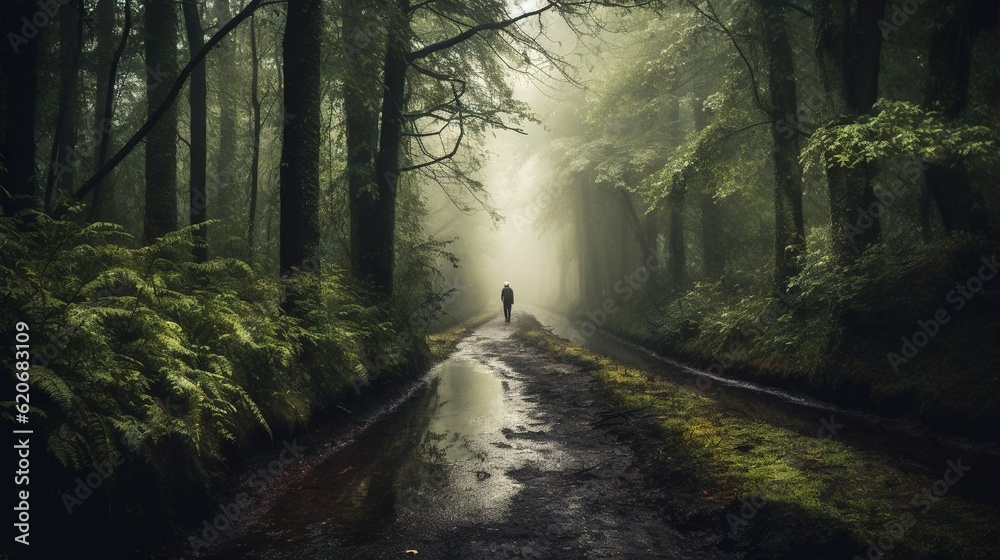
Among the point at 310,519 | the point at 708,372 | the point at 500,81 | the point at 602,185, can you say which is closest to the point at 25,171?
the point at 310,519

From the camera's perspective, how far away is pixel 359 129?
13219 mm

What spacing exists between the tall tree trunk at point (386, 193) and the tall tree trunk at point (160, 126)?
13.1 ft

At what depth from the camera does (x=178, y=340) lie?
4.50 m

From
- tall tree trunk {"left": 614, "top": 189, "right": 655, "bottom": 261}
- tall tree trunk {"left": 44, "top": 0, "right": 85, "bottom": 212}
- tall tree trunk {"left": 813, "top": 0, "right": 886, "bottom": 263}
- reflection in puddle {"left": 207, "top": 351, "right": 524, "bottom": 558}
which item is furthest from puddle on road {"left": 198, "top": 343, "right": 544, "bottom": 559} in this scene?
tall tree trunk {"left": 614, "top": 189, "right": 655, "bottom": 261}

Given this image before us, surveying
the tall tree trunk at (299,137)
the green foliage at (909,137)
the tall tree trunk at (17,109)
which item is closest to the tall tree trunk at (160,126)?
the tall tree trunk at (299,137)

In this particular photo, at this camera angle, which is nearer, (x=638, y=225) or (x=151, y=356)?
(x=151, y=356)

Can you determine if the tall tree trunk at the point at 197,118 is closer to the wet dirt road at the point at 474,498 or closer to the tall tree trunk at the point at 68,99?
the tall tree trunk at the point at 68,99

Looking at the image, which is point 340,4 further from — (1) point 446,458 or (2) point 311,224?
(1) point 446,458

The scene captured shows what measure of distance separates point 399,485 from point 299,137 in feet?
18.3

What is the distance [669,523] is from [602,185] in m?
23.7

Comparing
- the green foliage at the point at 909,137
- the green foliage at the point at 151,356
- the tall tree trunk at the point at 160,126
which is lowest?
the green foliage at the point at 151,356

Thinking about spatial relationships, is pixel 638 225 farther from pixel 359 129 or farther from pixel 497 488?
pixel 497 488

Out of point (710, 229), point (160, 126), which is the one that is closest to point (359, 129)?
point (160, 126)

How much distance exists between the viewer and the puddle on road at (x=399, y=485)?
3.96 metres
